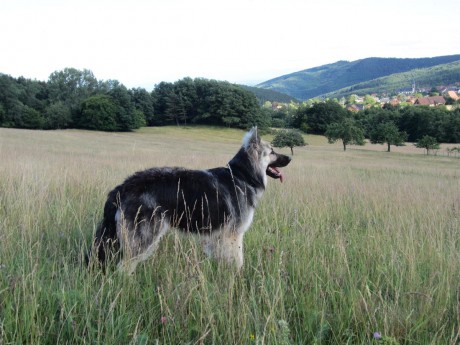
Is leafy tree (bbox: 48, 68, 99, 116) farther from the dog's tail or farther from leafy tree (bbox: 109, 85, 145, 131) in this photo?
the dog's tail

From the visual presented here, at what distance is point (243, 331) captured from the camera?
1.99m

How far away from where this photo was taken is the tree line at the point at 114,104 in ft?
195

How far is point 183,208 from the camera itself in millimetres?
3432

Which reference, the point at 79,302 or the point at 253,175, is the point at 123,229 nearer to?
the point at 79,302

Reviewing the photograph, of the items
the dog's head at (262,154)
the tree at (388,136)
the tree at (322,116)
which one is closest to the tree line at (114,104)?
the tree at (322,116)

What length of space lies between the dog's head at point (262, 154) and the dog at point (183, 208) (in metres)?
0.01

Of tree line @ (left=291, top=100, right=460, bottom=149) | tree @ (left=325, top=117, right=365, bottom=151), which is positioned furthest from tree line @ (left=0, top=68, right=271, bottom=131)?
tree @ (left=325, top=117, right=365, bottom=151)

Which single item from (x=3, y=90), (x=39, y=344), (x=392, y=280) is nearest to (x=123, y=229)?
(x=39, y=344)

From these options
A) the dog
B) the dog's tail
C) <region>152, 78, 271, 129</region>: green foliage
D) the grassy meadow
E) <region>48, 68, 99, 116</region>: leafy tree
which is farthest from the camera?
<region>152, 78, 271, 129</region>: green foliage

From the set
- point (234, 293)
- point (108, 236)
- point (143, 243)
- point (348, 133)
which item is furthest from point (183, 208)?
point (348, 133)

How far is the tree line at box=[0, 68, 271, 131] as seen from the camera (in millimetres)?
59406

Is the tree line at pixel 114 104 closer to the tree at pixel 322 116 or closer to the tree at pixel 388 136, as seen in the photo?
the tree at pixel 322 116

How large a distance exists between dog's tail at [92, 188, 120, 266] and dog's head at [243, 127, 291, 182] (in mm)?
1765

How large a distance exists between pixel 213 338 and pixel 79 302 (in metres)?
0.98
